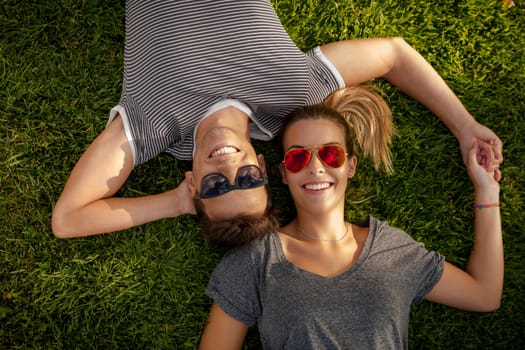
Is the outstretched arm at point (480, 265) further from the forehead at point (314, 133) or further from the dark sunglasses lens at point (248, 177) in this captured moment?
the dark sunglasses lens at point (248, 177)

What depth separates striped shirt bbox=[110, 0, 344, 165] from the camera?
10.9 feet

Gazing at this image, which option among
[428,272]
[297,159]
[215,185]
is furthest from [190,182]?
[428,272]

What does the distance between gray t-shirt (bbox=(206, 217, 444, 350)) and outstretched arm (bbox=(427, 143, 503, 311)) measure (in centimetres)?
20

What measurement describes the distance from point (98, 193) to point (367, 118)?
2239 millimetres

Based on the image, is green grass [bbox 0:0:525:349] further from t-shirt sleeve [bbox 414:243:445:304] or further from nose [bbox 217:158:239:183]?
nose [bbox 217:158:239:183]

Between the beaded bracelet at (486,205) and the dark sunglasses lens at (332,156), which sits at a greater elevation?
the dark sunglasses lens at (332,156)

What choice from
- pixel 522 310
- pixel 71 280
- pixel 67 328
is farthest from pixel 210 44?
pixel 522 310

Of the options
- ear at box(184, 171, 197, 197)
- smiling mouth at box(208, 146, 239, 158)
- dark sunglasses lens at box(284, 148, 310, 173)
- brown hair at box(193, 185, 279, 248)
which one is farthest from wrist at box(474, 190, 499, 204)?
ear at box(184, 171, 197, 197)

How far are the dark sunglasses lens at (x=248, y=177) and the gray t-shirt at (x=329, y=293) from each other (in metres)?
0.54

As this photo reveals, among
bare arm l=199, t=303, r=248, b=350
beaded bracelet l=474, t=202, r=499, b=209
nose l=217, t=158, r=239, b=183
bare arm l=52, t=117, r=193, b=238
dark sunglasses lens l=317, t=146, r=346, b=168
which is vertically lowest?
bare arm l=199, t=303, r=248, b=350

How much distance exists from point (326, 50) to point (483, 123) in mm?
1551

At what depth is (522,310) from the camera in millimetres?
3990

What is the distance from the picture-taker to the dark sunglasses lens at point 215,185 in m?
3.09

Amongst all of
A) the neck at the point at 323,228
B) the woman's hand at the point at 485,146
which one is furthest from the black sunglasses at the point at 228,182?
the woman's hand at the point at 485,146
